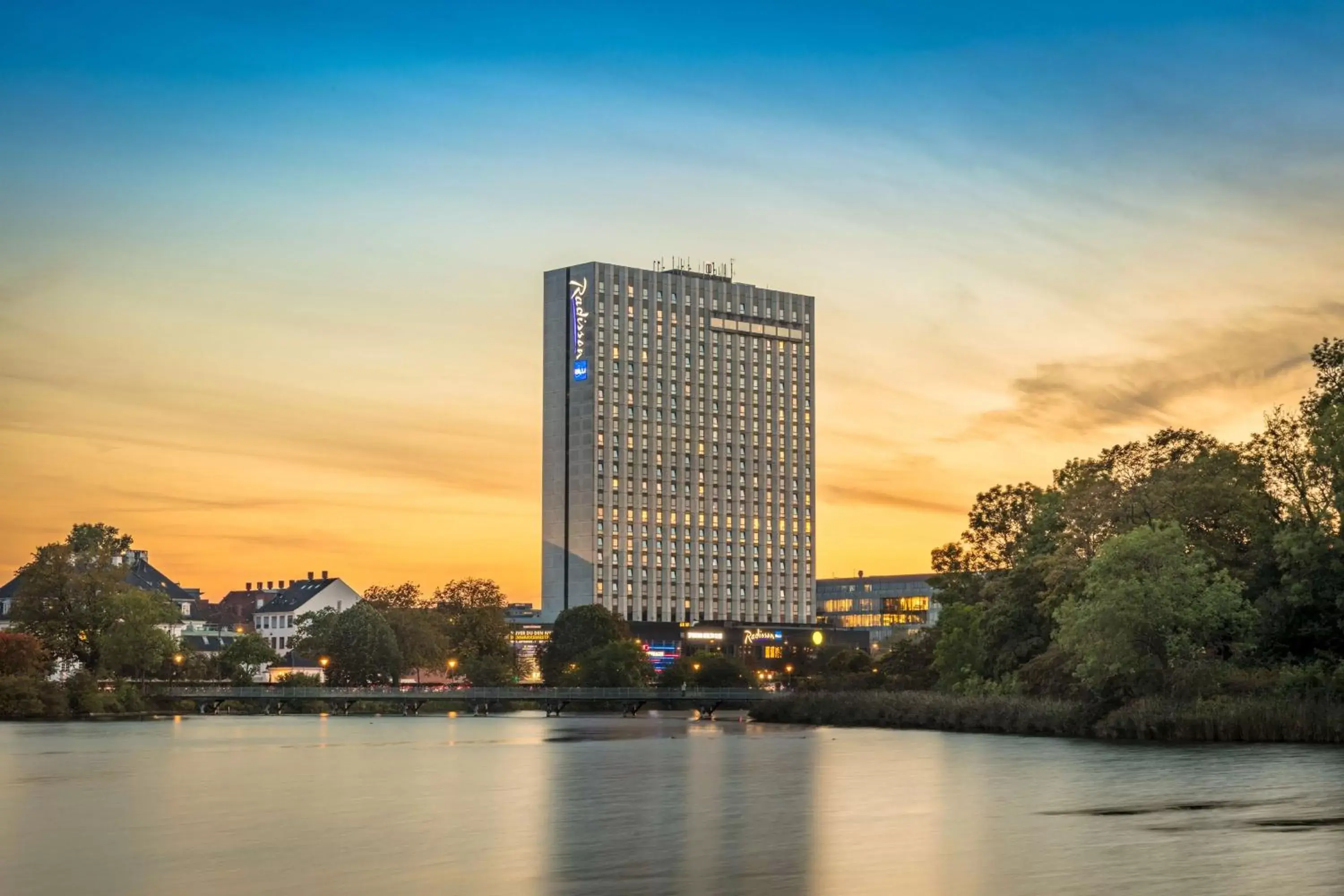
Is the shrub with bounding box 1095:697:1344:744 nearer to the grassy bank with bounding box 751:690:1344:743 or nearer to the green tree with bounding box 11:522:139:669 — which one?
the grassy bank with bounding box 751:690:1344:743

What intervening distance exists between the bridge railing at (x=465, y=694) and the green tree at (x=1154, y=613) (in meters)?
90.6

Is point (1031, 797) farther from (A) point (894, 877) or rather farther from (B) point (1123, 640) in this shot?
(B) point (1123, 640)

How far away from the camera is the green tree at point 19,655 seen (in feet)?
521

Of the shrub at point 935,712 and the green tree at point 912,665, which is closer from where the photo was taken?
the shrub at point 935,712

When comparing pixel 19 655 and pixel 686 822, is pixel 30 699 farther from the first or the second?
pixel 686 822

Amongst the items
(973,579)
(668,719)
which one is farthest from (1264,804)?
(668,719)

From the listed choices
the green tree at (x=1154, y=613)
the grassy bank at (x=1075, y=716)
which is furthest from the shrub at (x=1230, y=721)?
the green tree at (x=1154, y=613)

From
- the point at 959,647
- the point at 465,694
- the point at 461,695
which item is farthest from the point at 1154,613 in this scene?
the point at 465,694

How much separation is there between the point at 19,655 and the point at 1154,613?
11367 centimetres

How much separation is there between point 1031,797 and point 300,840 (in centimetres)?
2655

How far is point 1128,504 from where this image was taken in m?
108

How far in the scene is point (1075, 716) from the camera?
105 m

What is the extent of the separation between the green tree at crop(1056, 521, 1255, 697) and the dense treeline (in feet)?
0.34

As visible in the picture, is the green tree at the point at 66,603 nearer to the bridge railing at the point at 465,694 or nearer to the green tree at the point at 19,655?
the green tree at the point at 19,655
